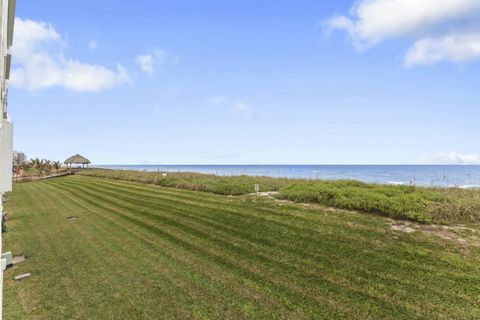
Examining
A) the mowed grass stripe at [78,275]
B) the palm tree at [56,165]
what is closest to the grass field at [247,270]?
the mowed grass stripe at [78,275]

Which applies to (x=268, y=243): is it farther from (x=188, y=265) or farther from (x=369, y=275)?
(x=369, y=275)

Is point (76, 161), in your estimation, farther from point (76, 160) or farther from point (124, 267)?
point (124, 267)

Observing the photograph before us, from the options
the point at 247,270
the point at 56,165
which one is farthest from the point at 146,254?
the point at 56,165

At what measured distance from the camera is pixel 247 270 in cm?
666

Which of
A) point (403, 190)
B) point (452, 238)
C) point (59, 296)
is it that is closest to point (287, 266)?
point (452, 238)

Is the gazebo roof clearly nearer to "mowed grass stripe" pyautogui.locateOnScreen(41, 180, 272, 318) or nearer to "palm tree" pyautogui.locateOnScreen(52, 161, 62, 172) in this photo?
"palm tree" pyautogui.locateOnScreen(52, 161, 62, 172)

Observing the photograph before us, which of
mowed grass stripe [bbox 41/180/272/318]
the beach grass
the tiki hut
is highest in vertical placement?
the tiki hut

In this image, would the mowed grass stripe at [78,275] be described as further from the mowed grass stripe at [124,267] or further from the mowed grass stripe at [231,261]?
the mowed grass stripe at [231,261]

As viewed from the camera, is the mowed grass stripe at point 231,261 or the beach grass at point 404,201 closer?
the mowed grass stripe at point 231,261

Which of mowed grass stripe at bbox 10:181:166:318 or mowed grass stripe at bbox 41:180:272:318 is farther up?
mowed grass stripe at bbox 41:180:272:318

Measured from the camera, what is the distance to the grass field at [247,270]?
16.8 feet

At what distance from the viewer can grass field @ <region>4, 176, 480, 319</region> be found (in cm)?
511

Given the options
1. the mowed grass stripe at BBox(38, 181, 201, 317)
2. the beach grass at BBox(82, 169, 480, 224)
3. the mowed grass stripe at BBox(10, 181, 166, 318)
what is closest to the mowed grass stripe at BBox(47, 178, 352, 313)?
the mowed grass stripe at BBox(38, 181, 201, 317)

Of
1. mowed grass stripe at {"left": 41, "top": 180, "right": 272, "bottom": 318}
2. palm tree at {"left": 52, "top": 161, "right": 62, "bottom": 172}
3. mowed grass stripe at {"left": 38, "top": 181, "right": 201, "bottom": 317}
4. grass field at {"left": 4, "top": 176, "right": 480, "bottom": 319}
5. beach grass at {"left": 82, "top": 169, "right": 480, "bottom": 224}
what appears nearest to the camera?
grass field at {"left": 4, "top": 176, "right": 480, "bottom": 319}
